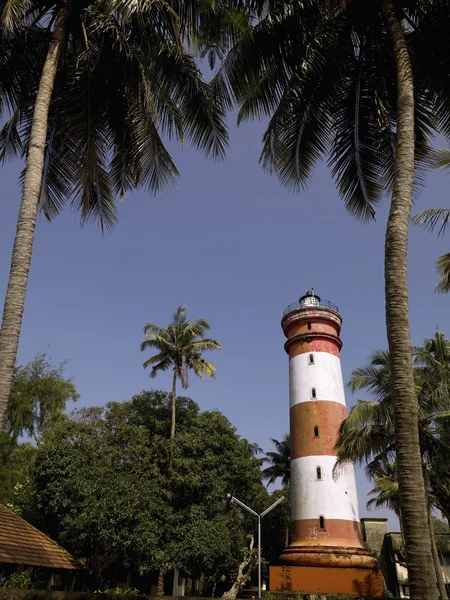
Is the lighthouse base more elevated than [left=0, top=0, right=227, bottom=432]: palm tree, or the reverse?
[left=0, top=0, right=227, bottom=432]: palm tree

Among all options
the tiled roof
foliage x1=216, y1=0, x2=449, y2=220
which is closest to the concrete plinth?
the tiled roof

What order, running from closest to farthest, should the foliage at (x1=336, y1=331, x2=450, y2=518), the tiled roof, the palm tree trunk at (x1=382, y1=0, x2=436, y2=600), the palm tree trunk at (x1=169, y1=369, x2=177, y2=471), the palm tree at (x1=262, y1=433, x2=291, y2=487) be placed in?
the palm tree trunk at (x1=382, y1=0, x2=436, y2=600) < the tiled roof < the foliage at (x1=336, y1=331, x2=450, y2=518) < the palm tree trunk at (x1=169, y1=369, x2=177, y2=471) < the palm tree at (x1=262, y1=433, x2=291, y2=487)

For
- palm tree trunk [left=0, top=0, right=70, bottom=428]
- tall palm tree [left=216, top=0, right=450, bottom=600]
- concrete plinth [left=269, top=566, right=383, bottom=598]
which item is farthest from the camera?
concrete plinth [left=269, top=566, right=383, bottom=598]

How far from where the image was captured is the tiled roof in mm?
15555

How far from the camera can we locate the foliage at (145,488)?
78.2 ft

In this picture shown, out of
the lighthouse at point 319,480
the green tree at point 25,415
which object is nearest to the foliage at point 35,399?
the green tree at point 25,415

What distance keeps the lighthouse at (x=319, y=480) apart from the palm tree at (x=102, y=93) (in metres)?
19.8

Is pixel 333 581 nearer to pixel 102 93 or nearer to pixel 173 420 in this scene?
pixel 173 420

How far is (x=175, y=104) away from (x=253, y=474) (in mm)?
23897

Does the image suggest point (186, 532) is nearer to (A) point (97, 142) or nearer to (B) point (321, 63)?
(A) point (97, 142)

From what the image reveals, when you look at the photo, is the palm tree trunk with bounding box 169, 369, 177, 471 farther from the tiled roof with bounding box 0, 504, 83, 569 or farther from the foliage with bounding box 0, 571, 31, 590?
the foliage with bounding box 0, 571, 31, 590

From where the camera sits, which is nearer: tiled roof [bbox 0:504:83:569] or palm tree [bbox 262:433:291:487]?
tiled roof [bbox 0:504:83:569]

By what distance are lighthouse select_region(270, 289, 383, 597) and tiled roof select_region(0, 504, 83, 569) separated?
38.7ft

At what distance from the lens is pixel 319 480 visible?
26.4m
